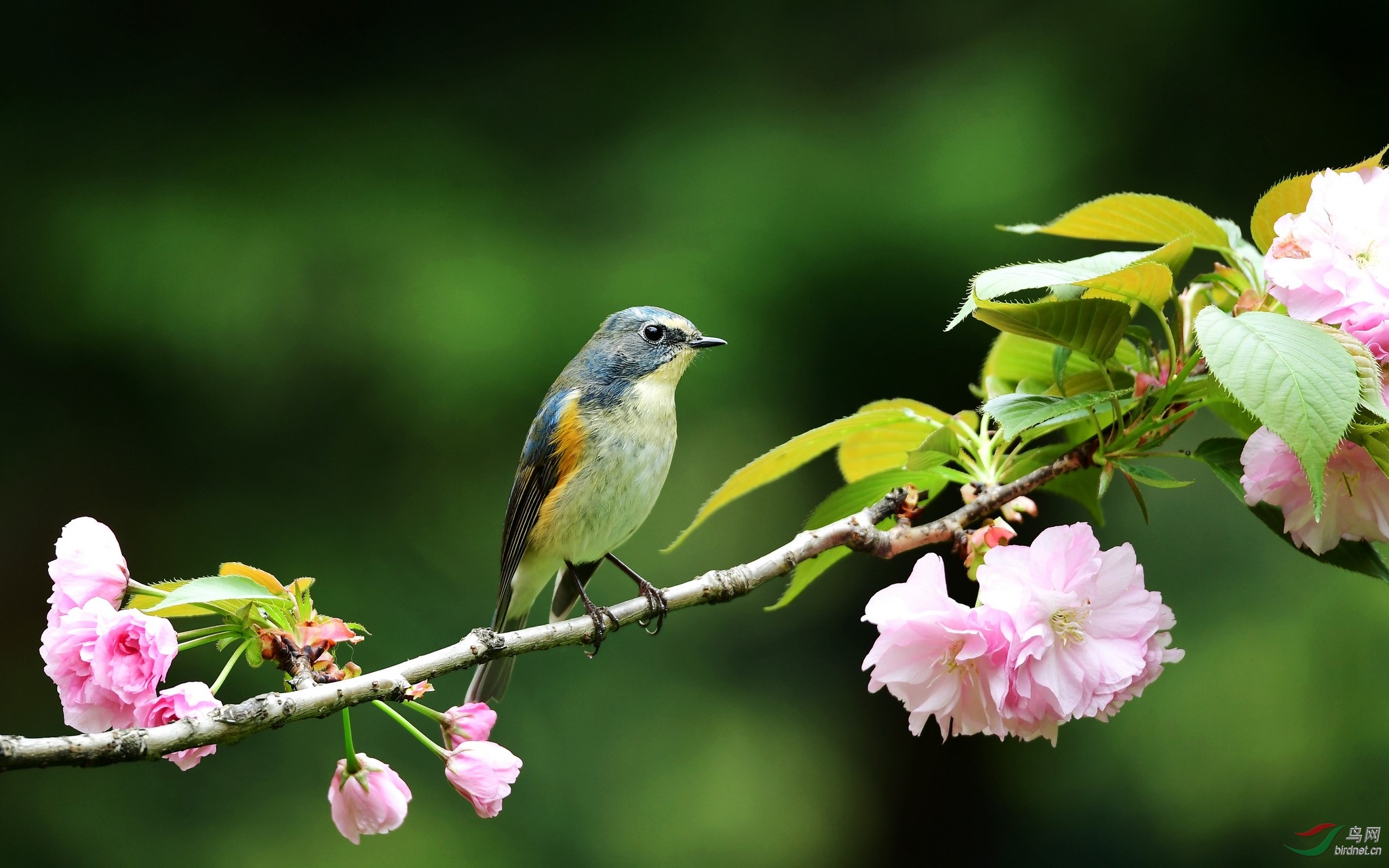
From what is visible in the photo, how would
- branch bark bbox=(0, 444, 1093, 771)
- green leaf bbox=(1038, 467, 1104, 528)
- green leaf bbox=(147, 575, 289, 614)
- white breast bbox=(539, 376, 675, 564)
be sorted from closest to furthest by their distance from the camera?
1. branch bark bbox=(0, 444, 1093, 771)
2. green leaf bbox=(147, 575, 289, 614)
3. green leaf bbox=(1038, 467, 1104, 528)
4. white breast bbox=(539, 376, 675, 564)

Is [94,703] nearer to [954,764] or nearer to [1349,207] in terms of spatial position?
[1349,207]

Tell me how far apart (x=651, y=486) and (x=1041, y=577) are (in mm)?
1280

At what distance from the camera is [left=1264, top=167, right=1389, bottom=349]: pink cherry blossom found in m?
1.20

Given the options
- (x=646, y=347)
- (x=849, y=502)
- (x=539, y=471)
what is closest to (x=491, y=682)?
(x=539, y=471)

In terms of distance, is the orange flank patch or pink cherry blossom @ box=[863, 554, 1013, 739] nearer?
pink cherry blossom @ box=[863, 554, 1013, 739]

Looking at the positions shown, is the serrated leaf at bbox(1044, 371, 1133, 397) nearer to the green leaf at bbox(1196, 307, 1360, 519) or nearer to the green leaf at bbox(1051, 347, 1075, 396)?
the green leaf at bbox(1051, 347, 1075, 396)

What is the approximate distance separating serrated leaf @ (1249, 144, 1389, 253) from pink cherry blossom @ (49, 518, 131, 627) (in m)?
1.47

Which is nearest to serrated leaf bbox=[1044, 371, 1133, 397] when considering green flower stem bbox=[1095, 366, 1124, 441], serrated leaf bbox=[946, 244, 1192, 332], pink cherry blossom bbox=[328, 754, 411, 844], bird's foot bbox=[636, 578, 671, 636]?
green flower stem bbox=[1095, 366, 1124, 441]

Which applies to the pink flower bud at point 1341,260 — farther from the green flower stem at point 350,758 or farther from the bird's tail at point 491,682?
the bird's tail at point 491,682

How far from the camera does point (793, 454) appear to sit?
152cm

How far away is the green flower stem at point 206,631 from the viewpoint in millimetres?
1240

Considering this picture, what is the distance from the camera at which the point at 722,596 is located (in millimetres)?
1443

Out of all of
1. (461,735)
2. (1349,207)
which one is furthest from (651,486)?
(1349,207)

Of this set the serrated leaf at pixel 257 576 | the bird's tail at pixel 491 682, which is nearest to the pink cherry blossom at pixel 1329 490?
the serrated leaf at pixel 257 576
